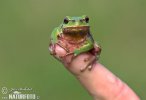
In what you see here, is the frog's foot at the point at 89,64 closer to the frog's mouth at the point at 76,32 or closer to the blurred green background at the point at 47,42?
the frog's mouth at the point at 76,32

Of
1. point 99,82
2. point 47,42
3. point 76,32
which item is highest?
point 76,32

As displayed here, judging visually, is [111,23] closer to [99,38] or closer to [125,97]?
[99,38]

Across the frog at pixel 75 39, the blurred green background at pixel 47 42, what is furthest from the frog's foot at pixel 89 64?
the blurred green background at pixel 47 42

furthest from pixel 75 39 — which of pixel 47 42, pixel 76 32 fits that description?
pixel 47 42

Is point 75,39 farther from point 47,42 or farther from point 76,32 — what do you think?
point 47,42

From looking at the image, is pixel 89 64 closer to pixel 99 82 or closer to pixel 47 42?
pixel 99 82

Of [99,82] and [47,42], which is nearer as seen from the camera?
[99,82]

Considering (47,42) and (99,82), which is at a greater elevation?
(99,82)
